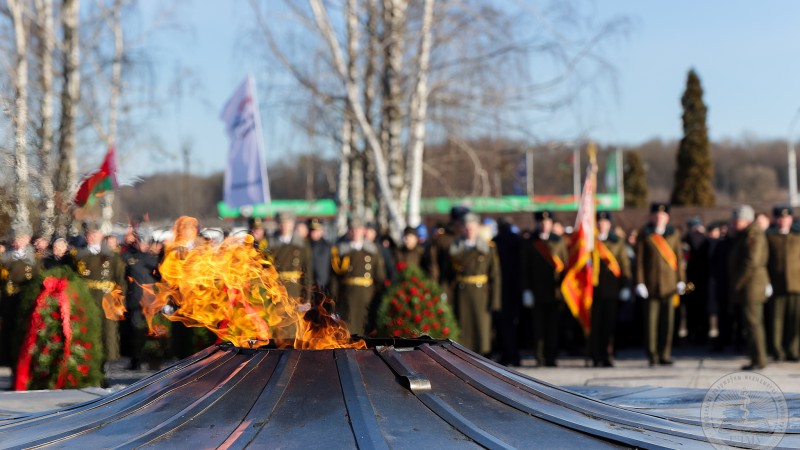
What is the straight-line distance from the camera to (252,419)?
338 centimetres

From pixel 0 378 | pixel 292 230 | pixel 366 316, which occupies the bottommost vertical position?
pixel 0 378

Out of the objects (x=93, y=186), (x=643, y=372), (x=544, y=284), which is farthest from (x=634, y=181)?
(x=93, y=186)

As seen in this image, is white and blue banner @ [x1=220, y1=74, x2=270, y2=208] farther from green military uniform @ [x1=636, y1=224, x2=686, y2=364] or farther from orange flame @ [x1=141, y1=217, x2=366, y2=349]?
orange flame @ [x1=141, y1=217, x2=366, y2=349]

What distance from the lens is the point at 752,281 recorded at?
10570 millimetres

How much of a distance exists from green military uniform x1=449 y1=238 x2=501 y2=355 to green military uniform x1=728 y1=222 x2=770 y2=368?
8.73ft

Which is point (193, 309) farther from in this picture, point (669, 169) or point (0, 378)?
point (669, 169)

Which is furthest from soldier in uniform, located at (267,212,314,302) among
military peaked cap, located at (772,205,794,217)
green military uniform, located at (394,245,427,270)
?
military peaked cap, located at (772,205,794,217)

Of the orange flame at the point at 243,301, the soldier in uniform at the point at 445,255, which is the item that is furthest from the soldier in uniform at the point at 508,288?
the orange flame at the point at 243,301

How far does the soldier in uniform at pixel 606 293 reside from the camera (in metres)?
11.4

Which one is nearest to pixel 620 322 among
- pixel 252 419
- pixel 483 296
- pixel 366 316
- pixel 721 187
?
pixel 483 296

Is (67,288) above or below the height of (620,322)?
above

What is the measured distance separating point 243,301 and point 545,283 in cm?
752

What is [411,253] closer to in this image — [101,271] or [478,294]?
[478,294]

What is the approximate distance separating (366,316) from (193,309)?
5963mm
